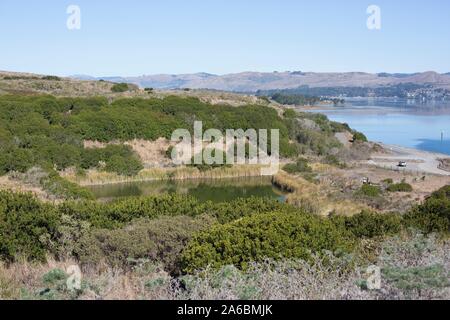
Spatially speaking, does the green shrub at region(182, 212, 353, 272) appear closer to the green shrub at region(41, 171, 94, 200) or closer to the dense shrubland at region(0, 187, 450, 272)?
the dense shrubland at region(0, 187, 450, 272)

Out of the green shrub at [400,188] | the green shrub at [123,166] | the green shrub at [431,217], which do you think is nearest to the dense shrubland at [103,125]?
the green shrub at [123,166]

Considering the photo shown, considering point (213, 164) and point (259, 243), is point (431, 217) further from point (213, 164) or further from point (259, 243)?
point (213, 164)

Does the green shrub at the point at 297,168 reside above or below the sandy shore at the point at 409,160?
above

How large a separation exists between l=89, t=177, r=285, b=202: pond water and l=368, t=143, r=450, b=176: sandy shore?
12.4 metres

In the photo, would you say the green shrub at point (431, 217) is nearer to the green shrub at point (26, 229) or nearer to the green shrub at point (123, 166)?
the green shrub at point (26, 229)

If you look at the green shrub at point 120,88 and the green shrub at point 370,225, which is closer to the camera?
the green shrub at point 370,225

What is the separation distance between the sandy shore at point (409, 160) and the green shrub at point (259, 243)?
112 feet

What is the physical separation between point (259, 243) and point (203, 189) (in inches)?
1076

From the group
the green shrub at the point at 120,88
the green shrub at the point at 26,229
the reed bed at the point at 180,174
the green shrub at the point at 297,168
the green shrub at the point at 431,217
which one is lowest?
the reed bed at the point at 180,174

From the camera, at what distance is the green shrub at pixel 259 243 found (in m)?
7.99

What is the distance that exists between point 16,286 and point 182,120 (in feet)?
136

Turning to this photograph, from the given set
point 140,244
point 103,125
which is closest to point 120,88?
point 103,125

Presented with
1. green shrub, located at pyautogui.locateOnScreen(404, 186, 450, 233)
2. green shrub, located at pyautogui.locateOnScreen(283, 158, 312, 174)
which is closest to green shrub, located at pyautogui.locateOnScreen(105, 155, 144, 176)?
green shrub, located at pyautogui.locateOnScreen(283, 158, 312, 174)

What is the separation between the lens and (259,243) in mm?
8133
